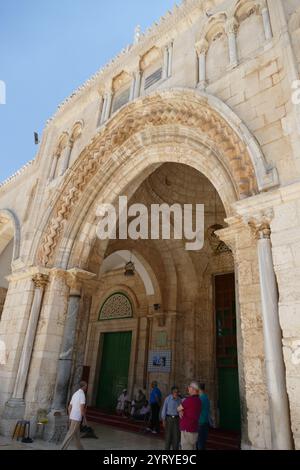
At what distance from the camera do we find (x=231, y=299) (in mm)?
7770

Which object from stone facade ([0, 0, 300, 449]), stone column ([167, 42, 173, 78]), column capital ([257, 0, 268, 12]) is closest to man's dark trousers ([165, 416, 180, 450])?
stone facade ([0, 0, 300, 449])

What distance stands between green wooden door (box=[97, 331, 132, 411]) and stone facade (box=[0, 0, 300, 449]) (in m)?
0.25

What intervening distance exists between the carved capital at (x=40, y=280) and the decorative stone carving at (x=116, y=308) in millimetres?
3993

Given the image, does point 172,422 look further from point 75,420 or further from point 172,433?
point 75,420

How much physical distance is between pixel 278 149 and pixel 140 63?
4273 millimetres

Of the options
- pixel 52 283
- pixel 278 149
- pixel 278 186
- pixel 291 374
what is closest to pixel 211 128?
pixel 278 149

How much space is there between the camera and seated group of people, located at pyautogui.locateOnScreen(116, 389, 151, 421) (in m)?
7.30

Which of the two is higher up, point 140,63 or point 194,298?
point 140,63

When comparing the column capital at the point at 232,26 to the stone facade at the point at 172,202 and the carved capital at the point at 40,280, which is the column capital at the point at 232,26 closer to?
the stone facade at the point at 172,202

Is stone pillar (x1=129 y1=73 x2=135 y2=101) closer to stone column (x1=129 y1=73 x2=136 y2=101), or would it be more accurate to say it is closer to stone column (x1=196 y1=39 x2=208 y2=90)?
stone column (x1=129 y1=73 x2=136 y2=101)

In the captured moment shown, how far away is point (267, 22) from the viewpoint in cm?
443

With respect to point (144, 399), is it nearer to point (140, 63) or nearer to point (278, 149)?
point (278, 149)

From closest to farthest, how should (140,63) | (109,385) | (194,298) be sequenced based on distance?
1. (140,63)
2. (194,298)
3. (109,385)
